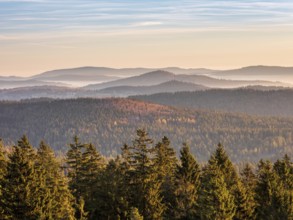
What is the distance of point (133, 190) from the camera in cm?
6425

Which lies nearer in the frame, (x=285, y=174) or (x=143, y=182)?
(x=143, y=182)

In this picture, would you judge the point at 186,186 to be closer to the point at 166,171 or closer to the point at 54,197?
the point at 166,171

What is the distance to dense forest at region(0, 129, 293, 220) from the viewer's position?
175 feet

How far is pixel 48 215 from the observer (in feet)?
167

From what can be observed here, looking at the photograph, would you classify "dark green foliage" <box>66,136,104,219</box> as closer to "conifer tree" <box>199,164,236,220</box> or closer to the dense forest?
the dense forest

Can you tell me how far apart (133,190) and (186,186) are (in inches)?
249

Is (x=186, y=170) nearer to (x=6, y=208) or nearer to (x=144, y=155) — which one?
(x=144, y=155)

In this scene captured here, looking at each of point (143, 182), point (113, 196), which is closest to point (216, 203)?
point (143, 182)

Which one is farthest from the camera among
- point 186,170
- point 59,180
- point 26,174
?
point 186,170

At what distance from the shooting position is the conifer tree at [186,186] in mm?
63875

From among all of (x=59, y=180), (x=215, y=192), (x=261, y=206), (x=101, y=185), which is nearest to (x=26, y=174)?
(x=59, y=180)

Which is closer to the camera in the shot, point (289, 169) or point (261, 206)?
point (261, 206)

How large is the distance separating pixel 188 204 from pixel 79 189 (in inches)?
545

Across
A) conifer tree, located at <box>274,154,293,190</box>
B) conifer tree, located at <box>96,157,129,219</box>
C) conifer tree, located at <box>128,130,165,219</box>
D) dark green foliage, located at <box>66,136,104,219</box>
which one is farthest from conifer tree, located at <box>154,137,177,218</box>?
conifer tree, located at <box>274,154,293,190</box>
